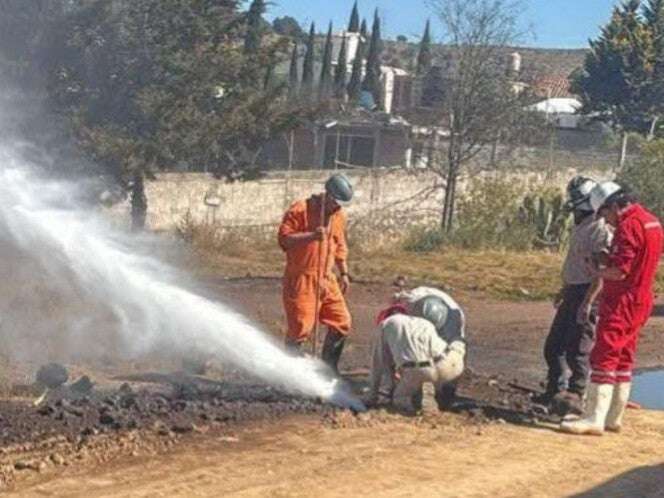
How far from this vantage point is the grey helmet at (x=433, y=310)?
11.2m

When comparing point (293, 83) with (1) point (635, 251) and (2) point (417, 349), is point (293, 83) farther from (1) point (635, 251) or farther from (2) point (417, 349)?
(1) point (635, 251)

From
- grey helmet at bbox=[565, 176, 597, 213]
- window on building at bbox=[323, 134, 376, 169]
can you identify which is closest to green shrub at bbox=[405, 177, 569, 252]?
window on building at bbox=[323, 134, 376, 169]

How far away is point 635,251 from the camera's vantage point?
10.6m

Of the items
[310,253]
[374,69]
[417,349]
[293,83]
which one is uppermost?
[374,69]

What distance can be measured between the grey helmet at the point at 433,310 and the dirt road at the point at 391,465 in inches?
28.9

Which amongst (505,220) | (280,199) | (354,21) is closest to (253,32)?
(280,199)

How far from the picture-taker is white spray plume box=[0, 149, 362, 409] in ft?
39.4

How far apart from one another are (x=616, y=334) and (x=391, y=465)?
2310mm

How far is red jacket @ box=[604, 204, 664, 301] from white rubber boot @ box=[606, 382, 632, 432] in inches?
28.5

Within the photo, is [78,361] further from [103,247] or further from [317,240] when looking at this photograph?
[317,240]

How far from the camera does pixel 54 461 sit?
346 inches

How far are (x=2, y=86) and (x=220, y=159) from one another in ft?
14.5

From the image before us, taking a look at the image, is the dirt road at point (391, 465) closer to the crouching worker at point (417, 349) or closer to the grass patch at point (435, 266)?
the crouching worker at point (417, 349)

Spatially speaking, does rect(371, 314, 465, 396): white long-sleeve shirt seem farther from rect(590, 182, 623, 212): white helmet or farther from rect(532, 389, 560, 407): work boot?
rect(590, 182, 623, 212): white helmet
